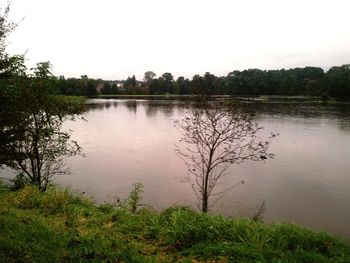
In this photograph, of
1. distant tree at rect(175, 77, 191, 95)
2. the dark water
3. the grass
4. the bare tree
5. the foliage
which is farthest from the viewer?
distant tree at rect(175, 77, 191, 95)

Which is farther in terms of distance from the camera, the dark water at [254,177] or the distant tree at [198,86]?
the dark water at [254,177]

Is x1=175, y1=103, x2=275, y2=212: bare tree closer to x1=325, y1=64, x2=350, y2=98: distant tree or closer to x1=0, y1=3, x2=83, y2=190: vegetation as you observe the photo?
x1=0, y1=3, x2=83, y2=190: vegetation

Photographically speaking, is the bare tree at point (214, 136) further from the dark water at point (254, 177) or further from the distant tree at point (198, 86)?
the dark water at point (254, 177)

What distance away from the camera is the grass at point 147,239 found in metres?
5.36

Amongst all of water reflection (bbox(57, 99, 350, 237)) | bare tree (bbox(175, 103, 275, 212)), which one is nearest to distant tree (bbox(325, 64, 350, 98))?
water reflection (bbox(57, 99, 350, 237))

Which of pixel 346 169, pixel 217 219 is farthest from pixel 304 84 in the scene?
pixel 217 219

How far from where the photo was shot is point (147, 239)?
21.5 ft

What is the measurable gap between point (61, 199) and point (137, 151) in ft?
56.2

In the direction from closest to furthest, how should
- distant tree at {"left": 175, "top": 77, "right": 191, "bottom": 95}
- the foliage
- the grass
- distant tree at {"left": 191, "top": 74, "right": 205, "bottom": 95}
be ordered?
the grass
distant tree at {"left": 191, "top": 74, "right": 205, "bottom": 95}
the foliage
distant tree at {"left": 175, "top": 77, "right": 191, "bottom": 95}

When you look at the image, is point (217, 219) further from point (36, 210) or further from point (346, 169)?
point (346, 169)

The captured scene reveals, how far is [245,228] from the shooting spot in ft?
22.0

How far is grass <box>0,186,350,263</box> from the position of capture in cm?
536

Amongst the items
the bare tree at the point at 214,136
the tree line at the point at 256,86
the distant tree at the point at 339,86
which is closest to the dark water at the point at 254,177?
the bare tree at the point at 214,136

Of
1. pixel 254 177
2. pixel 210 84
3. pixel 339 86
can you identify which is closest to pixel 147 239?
pixel 210 84
